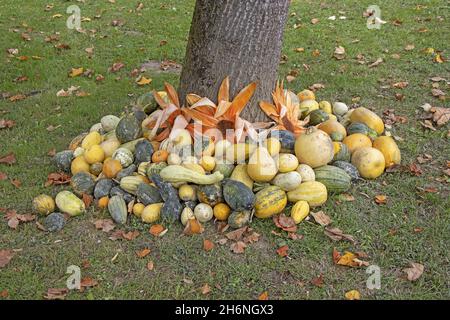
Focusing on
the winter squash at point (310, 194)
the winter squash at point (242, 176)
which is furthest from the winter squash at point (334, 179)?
the winter squash at point (242, 176)

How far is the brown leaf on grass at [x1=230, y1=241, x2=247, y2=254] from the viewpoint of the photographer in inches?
143

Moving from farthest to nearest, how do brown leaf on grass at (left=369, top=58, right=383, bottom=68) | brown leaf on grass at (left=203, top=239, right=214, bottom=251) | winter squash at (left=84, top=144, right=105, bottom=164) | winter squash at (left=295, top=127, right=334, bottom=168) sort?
1. brown leaf on grass at (left=369, top=58, right=383, bottom=68)
2. winter squash at (left=84, top=144, right=105, bottom=164)
3. winter squash at (left=295, top=127, right=334, bottom=168)
4. brown leaf on grass at (left=203, top=239, right=214, bottom=251)

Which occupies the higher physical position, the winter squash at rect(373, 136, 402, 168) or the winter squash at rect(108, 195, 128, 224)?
the winter squash at rect(373, 136, 402, 168)

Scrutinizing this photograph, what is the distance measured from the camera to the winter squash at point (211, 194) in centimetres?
387

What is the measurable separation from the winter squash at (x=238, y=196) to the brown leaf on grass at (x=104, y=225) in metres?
0.91

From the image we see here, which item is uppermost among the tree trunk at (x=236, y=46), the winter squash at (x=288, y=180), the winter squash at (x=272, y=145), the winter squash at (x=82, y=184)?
the tree trunk at (x=236, y=46)

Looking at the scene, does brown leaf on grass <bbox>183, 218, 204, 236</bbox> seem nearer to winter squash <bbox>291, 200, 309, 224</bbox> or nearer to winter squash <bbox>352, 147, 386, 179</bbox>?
winter squash <bbox>291, 200, 309, 224</bbox>

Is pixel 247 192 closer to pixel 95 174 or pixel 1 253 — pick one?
pixel 95 174

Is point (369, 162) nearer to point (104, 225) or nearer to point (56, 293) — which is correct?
point (104, 225)

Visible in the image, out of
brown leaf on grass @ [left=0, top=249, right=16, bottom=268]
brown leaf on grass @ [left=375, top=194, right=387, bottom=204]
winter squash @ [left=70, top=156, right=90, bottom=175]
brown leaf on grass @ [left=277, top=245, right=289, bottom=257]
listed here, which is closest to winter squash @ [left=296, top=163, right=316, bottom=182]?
brown leaf on grass @ [left=375, top=194, right=387, bottom=204]

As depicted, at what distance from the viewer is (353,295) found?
10.8 feet

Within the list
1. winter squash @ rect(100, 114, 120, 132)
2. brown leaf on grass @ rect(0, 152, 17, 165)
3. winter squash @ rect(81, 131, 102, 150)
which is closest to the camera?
A: winter squash @ rect(81, 131, 102, 150)

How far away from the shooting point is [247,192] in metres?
3.82

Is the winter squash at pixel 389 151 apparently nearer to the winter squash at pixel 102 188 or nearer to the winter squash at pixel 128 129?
the winter squash at pixel 128 129
